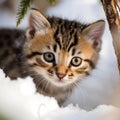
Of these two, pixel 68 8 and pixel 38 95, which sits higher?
pixel 68 8

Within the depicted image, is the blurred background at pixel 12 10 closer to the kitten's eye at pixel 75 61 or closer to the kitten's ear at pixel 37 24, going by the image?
the kitten's ear at pixel 37 24

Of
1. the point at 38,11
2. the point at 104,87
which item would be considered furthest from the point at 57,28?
the point at 104,87

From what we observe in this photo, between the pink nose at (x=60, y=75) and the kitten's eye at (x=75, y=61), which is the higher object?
the kitten's eye at (x=75, y=61)

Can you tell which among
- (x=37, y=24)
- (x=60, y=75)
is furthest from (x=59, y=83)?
(x=37, y=24)

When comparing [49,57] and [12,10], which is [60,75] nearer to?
[49,57]

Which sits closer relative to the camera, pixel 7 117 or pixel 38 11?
pixel 7 117

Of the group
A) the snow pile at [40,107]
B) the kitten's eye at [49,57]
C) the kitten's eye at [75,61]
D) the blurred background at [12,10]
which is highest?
the blurred background at [12,10]

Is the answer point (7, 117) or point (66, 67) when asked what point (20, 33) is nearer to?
point (66, 67)

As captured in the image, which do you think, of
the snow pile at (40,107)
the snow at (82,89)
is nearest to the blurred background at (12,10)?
the snow at (82,89)
